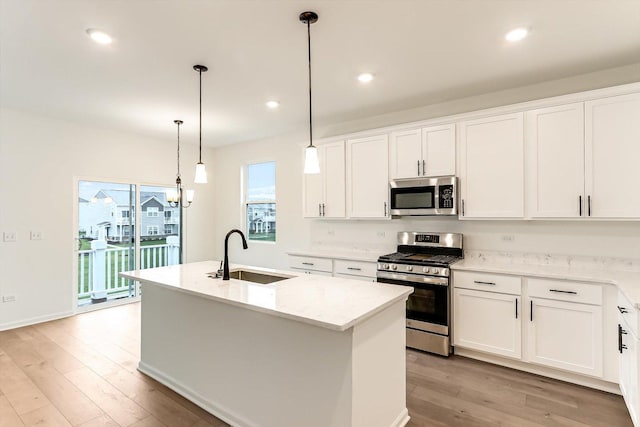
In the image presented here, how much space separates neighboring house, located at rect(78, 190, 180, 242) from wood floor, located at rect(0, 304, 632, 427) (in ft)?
6.33

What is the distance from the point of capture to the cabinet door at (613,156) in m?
2.65

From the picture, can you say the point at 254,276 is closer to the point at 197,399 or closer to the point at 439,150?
the point at 197,399

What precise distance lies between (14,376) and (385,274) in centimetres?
355

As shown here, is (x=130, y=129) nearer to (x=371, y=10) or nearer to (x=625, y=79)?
(x=371, y=10)

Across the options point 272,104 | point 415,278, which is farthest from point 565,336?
point 272,104

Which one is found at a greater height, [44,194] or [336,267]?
[44,194]

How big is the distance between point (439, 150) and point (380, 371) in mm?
2412

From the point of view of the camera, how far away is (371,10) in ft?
6.96

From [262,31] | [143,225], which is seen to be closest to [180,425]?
[262,31]

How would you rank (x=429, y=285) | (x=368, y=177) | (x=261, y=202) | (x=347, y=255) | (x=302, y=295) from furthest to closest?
(x=261, y=202), (x=347, y=255), (x=368, y=177), (x=429, y=285), (x=302, y=295)

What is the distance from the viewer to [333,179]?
4.36 m

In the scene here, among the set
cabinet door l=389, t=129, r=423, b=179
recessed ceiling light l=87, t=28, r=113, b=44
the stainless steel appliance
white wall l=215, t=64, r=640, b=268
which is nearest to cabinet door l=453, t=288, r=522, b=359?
the stainless steel appliance

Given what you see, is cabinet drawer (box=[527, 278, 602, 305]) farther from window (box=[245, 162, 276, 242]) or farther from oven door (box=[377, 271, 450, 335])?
window (box=[245, 162, 276, 242])

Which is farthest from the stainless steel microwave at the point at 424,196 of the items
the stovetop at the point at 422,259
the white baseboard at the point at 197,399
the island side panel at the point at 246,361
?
the white baseboard at the point at 197,399
